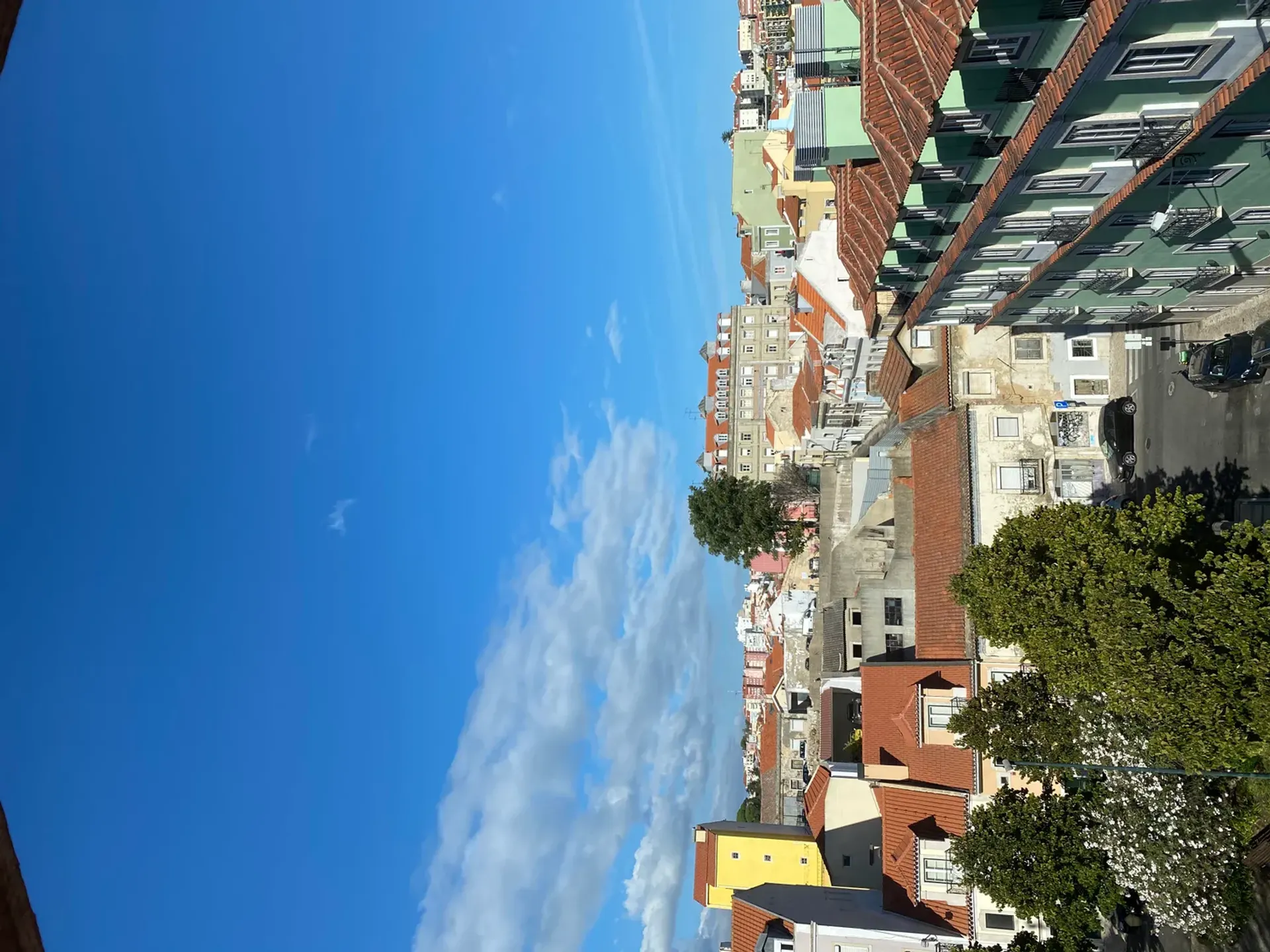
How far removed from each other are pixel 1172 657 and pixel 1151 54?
17.0m

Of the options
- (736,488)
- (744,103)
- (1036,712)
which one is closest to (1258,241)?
(1036,712)

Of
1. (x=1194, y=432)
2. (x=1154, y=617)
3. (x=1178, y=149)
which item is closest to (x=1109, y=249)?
(x=1178, y=149)

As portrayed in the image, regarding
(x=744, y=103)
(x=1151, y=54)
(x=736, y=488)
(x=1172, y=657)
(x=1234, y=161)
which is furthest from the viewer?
(x=744, y=103)

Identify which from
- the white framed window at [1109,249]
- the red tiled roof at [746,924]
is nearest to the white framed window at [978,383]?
the white framed window at [1109,249]

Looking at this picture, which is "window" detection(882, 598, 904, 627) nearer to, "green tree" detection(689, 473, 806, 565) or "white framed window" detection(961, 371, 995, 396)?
"white framed window" detection(961, 371, 995, 396)

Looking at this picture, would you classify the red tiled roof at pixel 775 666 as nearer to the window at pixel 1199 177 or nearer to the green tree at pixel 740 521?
the green tree at pixel 740 521

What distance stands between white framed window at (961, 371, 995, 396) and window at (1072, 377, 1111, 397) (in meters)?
3.84

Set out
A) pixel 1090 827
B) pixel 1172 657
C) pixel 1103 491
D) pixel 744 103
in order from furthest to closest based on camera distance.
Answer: pixel 744 103 < pixel 1103 491 < pixel 1090 827 < pixel 1172 657

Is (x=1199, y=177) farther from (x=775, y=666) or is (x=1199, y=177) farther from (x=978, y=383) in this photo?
(x=775, y=666)

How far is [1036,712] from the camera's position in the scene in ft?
103

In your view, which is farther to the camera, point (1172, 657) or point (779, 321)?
point (779, 321)

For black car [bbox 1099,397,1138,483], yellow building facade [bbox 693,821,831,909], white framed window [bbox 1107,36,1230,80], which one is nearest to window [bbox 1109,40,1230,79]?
white framed window [bbox 1107,36,1230,80]

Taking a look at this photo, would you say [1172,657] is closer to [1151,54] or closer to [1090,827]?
[1090,827]

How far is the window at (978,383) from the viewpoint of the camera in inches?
1560
